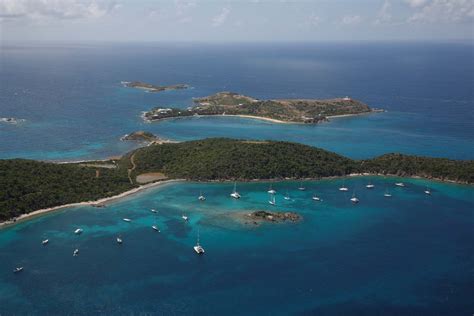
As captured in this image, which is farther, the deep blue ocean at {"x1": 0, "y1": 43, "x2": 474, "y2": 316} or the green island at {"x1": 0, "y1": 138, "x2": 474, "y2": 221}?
the green island at {"x1": 0, "y1": 138, "x2": 474, "y2": 221}

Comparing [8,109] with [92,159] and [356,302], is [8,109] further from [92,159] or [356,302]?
[356,302]

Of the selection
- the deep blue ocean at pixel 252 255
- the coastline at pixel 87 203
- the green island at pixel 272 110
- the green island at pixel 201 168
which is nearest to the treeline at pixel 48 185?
the green island at pixel 201 168

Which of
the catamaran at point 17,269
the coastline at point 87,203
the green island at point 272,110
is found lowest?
the catamaran at point 17,269

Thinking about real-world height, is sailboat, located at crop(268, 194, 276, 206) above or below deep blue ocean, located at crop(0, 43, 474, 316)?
above

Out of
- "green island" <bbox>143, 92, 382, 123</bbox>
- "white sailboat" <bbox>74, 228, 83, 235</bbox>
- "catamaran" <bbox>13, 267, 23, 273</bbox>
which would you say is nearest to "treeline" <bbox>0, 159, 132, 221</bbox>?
"white sailboat" <bbox>74, 228, 83, 235</bbox>

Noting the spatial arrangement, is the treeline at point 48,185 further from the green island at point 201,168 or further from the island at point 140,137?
the island at point 140,137

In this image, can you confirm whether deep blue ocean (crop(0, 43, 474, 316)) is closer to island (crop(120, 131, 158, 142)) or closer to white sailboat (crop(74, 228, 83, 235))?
white sailboat (crop(74, 228, 83, 235))

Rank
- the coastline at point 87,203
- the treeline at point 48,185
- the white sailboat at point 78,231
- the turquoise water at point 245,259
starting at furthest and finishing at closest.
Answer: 1. the treeline at point 48,185
2. the coastline at point 87,203
3. the white sailboat at point 78,231
4. the turquoise water at point 245,259
